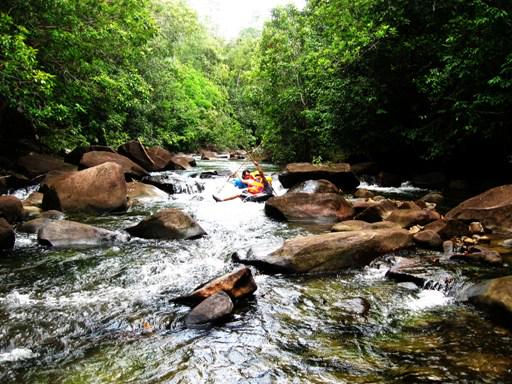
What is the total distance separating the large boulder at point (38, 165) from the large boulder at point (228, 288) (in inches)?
401

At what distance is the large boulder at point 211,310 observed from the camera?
432cm

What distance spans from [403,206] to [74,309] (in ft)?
24.4

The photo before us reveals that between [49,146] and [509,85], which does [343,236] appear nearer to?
[509,85]

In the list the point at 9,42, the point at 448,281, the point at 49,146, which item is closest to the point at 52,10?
the point at 9,42

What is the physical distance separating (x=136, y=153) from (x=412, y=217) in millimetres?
12368

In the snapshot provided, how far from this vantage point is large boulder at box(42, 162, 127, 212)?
379 inches

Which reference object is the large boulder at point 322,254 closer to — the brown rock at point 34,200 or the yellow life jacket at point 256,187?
the yellow life jacket at point 256,187

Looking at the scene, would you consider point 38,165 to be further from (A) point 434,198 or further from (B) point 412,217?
(A) point 434,198

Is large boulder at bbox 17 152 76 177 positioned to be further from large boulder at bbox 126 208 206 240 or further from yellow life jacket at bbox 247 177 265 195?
large boulder at bbox 126 208 206 240

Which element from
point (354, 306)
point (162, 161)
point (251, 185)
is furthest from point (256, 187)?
point (354, 306)

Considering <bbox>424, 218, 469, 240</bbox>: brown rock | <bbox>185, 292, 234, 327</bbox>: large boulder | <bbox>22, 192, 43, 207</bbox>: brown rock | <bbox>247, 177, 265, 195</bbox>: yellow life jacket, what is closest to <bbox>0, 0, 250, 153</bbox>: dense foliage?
<bbox>22, 192, 43, 207</bbox>: brown rock

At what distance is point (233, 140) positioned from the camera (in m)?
37.2

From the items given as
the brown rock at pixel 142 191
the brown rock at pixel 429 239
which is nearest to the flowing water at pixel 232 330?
the brown rock at pixel 429 239


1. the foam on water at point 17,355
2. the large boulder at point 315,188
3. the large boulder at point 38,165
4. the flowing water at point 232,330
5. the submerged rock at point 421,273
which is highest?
the large boulder at point 38,165
